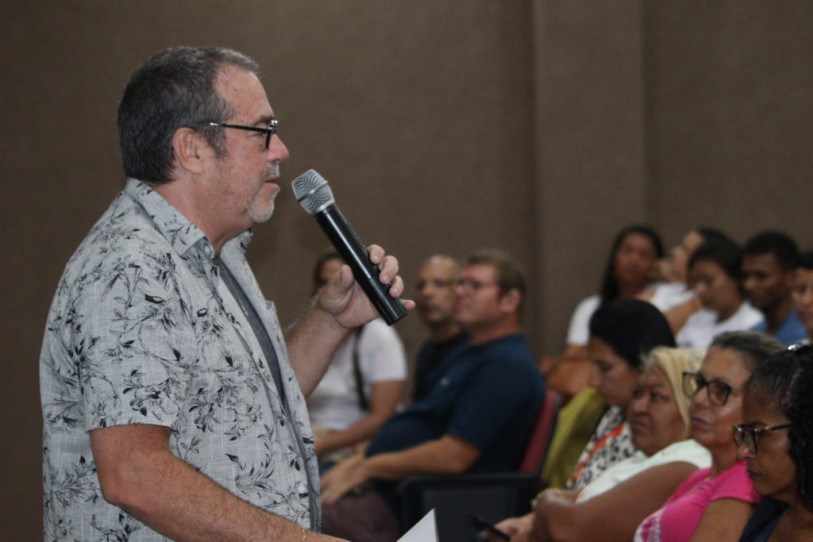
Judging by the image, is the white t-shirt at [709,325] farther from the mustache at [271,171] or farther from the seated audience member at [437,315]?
the mustache at [271,171]

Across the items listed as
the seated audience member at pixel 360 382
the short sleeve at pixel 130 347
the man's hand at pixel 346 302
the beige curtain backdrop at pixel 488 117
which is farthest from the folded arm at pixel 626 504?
the beige curtain backdrop at pixel 488 117

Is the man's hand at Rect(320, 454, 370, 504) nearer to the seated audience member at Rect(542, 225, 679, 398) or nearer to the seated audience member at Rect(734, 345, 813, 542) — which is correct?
the seated audience member at Rect(542, 225, 679, 398)

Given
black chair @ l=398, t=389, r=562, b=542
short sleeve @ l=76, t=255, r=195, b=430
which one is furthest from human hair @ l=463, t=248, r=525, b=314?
short sleeve @ l=76, t=255, r=195, b=430

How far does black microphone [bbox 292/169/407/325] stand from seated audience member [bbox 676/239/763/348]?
8.93 ft

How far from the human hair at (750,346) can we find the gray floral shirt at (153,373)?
3.82 feet

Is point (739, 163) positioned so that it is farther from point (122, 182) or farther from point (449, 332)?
point (122, 182)

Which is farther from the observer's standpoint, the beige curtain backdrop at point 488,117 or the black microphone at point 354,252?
the beige curtain backdrop at point 488,117

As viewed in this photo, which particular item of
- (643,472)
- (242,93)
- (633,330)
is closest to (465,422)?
(633,330)

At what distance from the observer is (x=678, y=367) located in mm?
2494

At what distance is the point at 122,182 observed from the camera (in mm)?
4969

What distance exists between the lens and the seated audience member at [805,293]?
346 cm

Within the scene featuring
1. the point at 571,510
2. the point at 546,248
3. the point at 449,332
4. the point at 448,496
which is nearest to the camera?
the point at 571,510

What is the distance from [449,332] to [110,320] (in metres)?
3.27

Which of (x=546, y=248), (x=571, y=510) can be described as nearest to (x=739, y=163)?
(x=546, y=248)
